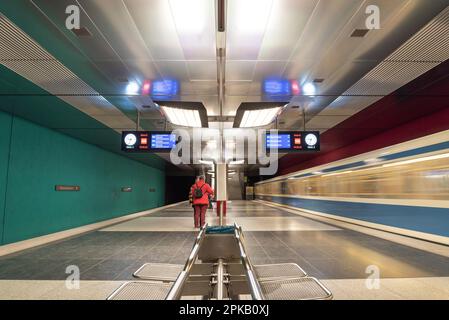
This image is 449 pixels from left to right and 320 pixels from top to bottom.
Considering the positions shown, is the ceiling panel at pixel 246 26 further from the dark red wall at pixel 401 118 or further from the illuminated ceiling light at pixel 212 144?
the illuminated ceiling light at pixel 212 144

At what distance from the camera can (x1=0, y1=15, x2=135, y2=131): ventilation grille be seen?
9.51 ft

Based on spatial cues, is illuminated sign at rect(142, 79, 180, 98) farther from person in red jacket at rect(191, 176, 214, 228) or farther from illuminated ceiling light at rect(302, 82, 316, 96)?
person in red jacket at rect(191, 176, 214, 228)

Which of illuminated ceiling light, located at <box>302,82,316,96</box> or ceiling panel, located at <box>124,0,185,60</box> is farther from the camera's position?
illuminated ceiling light, located at <box>302,82,316,96</box>

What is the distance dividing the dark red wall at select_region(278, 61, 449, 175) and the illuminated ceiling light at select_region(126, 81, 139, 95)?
451 cm

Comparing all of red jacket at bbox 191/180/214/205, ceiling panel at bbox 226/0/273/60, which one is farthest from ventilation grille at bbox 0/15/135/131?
red jacket at bbox 191/180/214/205

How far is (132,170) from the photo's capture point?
1257 cm

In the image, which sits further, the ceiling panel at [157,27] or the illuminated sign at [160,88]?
the illuminated sign at [160,88]

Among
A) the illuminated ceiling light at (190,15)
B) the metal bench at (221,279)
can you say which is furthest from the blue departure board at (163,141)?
the illuminated ceiling light at (190,15)

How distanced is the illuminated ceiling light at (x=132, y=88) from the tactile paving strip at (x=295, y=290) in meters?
3.72

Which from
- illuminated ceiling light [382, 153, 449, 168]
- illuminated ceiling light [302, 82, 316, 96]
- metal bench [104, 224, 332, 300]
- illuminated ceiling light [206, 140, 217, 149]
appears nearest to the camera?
metal bench [104, 224, 332, 300]

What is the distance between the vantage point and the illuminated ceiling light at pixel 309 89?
4.62 meters

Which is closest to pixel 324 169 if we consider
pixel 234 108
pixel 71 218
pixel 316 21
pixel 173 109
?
pixel 234 108

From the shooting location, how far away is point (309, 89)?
15.7 feet
